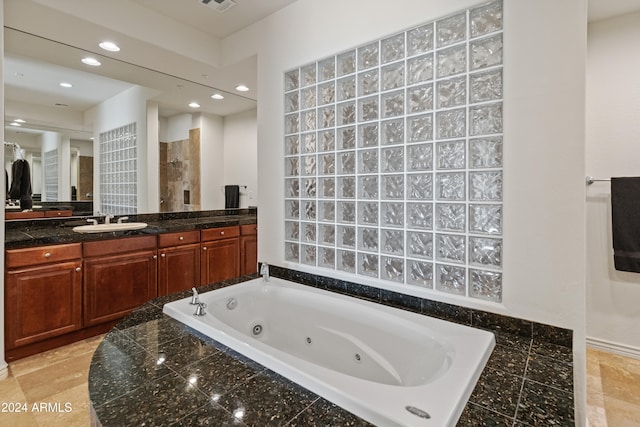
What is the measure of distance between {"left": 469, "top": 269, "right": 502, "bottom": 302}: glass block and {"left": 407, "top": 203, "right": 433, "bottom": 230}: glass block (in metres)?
0.32

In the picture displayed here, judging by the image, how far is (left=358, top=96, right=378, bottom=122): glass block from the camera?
190 centimetres

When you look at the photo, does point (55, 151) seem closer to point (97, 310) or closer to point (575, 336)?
point (97, 310)

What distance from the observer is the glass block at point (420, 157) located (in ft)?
5.59

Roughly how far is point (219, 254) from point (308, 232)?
154cm

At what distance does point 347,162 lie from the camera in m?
2.04

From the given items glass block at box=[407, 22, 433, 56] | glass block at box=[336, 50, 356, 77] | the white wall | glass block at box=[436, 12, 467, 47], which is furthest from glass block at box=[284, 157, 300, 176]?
the white wall

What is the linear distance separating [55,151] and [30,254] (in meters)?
1.14

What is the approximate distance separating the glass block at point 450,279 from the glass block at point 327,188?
0.81 meters

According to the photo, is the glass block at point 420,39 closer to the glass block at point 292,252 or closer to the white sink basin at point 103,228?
the glass block at point 292,252

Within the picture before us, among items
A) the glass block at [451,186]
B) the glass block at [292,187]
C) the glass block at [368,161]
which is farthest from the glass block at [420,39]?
the glass block at [292,187]

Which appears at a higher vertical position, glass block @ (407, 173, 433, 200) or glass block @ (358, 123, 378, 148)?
glass block @ (358, 123, 378, 148)

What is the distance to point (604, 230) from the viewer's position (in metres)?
2.38

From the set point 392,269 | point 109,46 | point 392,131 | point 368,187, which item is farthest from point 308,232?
point 109,46

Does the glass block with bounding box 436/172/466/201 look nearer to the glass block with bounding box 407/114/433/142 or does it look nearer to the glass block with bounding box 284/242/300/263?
the glass block with bounding box 407/114/433/142
